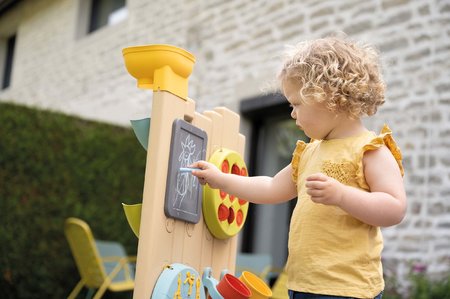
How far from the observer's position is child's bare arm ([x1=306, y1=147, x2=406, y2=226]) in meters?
1.82

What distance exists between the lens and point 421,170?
4.77 meters

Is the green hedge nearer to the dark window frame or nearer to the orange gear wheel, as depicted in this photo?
the dark window frame

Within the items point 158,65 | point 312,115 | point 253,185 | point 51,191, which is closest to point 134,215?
point 253,185

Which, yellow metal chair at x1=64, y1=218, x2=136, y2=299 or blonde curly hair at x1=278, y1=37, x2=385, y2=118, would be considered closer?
blonde curly hair at x1=278, y1=37, x2=385, y2=118

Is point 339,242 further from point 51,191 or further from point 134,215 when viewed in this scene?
point 51,191

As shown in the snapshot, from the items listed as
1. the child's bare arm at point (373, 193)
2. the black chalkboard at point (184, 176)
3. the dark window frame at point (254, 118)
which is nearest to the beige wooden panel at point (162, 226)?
the black chalkboard at point (184, 176)

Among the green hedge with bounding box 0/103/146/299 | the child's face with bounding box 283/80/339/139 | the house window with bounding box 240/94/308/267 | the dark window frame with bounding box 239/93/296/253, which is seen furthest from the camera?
the house window with bounding box 240/94/308/267

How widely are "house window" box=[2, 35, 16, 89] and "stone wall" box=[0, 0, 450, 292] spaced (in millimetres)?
1599

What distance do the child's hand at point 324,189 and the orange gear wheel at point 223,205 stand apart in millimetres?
838

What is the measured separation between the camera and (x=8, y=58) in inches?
482

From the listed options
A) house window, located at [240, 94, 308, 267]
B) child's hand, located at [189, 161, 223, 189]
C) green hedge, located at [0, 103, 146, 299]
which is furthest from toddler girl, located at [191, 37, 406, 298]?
green hedge, located at [0, 103, 146, 299]

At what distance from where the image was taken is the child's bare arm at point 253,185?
232cm

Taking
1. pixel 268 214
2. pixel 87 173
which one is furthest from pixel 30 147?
pixel 268 214

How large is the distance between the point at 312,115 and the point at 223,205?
0.80 meters
